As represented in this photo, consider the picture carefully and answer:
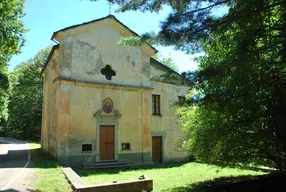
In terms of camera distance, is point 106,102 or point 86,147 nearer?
point 86,147

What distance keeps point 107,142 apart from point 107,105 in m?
2.33

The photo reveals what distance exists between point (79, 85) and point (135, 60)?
4.55 meters

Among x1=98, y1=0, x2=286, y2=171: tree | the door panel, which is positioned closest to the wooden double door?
the door panel

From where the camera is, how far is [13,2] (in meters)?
15.7

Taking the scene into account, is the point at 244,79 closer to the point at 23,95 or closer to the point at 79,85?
the point at 79,85

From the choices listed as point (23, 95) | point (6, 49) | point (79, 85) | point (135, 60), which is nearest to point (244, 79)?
point (79, 85)

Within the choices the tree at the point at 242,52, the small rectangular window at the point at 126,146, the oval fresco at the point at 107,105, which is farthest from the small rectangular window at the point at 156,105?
the tree at the point at 242,52

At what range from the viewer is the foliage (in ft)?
124

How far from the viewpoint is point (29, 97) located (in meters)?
38.0

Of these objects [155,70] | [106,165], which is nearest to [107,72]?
[155,70]

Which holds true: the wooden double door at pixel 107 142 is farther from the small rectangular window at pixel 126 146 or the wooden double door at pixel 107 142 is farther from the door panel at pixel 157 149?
the door panel at pixel 157 149

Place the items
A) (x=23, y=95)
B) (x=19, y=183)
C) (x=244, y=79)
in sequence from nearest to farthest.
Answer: (x=244, y=79) → (x=19, y=183) → (x=23, y=95)

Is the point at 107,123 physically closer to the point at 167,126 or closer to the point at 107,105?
the point at 107,105

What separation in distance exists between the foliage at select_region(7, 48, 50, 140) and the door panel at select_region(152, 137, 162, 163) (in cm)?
2461
